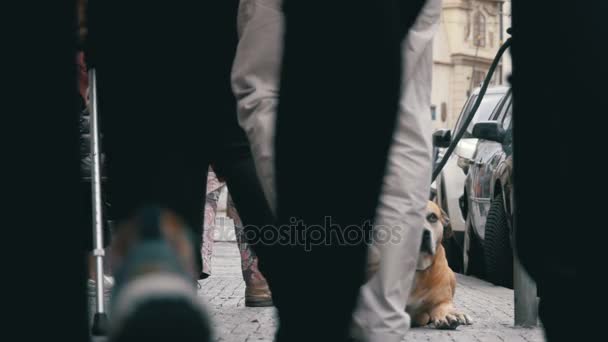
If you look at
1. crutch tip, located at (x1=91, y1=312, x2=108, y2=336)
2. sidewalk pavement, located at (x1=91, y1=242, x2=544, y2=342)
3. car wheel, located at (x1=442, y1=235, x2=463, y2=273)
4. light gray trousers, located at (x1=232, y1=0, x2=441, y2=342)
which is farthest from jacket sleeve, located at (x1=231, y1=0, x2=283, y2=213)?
car wheel, located at (x1=442, y1=235, x2=463, y2=273)

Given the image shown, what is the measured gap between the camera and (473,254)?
11352 mm

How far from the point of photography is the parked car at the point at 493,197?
964cm

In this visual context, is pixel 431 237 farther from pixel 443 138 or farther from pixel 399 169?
pixel 399 169

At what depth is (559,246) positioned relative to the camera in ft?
6.64

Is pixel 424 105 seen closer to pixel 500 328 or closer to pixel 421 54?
pixel 421 54

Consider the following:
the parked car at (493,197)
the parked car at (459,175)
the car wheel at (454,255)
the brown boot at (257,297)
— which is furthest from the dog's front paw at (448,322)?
the car wheel at (454,255)

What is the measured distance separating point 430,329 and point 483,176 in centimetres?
425

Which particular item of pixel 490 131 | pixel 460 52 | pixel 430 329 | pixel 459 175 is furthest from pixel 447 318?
pixel 460 52

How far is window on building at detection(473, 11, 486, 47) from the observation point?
251ft

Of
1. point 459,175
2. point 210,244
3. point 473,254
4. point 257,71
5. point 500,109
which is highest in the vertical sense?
point 500,109

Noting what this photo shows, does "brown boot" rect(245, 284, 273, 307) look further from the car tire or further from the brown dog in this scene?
the car tire

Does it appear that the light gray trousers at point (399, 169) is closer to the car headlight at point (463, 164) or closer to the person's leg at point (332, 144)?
the person's leg at point (332, 144)

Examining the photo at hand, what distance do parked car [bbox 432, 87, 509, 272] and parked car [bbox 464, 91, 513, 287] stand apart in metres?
0.49

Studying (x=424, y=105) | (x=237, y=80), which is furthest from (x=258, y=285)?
(x=237, y=80)
